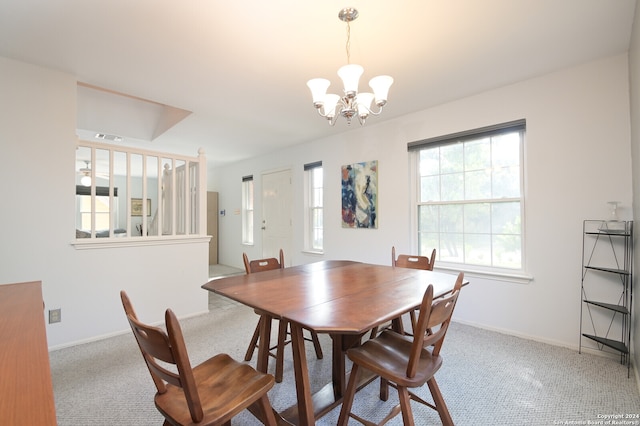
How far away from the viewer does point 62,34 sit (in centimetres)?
201

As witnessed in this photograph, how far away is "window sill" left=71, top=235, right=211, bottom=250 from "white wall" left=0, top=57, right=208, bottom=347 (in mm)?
52

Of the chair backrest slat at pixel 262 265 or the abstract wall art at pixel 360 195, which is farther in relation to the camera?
the abstract wall art at pixel 360 195

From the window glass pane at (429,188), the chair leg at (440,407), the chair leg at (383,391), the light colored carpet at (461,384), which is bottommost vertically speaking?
the light colored carpet at (461,384)

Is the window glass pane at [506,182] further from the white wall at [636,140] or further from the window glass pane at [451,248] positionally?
the white wall at [636,140]

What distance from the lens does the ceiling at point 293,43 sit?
5.82 feet

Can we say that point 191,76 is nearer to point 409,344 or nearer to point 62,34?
point 62,34

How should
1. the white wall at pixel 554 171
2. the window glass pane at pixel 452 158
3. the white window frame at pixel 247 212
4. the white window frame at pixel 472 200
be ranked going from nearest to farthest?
the white wall at pixel 554 171 → the white window frame at pixel 472 200 → the window glass pane at pixel 452 158 → the white window frame at pixel 247 212

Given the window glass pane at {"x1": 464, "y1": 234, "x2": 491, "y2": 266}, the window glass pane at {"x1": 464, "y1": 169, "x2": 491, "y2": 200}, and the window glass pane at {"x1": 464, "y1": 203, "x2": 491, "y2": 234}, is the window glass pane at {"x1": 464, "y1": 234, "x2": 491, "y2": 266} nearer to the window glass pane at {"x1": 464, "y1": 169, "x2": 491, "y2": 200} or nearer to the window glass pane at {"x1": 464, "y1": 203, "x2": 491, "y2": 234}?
the window glass pane at {"x1": 464, "y1": 203, "x2": 491, "y2": 234}

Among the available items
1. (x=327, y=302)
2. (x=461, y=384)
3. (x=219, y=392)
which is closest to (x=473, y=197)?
(x=461, y=384)

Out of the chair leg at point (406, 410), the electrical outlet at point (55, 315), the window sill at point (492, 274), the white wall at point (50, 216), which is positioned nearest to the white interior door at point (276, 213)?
the white wall at point (50, 216)

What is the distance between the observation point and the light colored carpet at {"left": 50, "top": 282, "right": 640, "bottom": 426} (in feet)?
5.48

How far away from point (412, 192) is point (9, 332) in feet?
11.3

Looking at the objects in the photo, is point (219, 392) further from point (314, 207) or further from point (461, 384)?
point (314, 207)

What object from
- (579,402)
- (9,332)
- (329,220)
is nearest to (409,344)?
(579,402)
